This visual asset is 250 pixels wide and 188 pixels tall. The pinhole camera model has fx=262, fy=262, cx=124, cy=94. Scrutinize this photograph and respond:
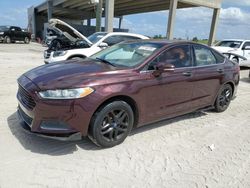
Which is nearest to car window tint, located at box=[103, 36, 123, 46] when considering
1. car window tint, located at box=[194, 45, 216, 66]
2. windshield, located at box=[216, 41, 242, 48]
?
car window tint, located at box=[194, 45, 216, 66]

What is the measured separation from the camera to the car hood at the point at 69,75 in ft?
11.3

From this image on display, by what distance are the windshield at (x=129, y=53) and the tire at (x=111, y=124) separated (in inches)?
30.3

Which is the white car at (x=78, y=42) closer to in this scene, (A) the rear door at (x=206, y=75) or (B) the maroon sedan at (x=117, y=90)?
(B) the maroon sedan at (x=117, y=90)

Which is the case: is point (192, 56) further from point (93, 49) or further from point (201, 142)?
point (93, 49)

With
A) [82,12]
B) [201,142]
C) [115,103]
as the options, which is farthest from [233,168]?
[82,12]

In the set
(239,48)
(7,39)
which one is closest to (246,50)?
(239,48)

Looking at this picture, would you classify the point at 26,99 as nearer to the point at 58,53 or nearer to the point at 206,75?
the point at 206,75

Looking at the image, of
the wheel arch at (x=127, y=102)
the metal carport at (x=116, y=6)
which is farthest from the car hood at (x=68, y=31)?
the metal carport at (x=116, y=6)

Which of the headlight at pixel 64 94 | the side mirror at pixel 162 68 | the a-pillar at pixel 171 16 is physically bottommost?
the headlight at pixel 64 94

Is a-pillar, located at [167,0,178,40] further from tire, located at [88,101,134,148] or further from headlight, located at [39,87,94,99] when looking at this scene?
headlight, located at [39,87,94,99]

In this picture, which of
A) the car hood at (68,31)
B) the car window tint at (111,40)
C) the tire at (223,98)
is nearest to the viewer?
the tire at (223,98)

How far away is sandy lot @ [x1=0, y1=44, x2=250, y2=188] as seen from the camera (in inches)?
122

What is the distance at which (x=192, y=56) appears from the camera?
487 cm

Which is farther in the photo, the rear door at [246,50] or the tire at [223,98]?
the rear door at [246,50]
